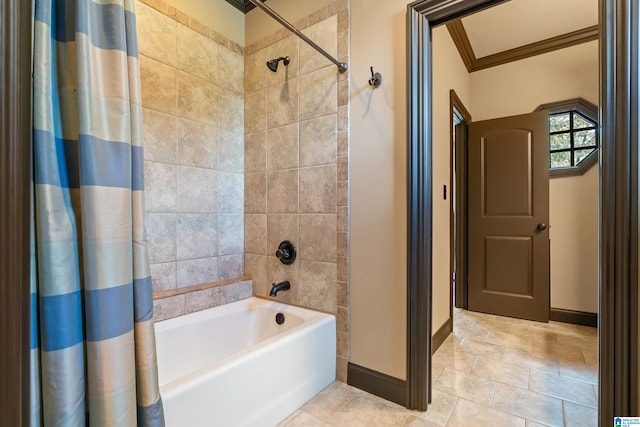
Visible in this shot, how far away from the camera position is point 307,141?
6.57 feet

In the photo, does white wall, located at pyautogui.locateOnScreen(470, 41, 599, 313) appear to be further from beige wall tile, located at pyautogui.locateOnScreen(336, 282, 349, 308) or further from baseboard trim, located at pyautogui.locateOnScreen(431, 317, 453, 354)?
beige wall tile, located at pyautogui.locateOnScreen(336, 282, 349, 308)

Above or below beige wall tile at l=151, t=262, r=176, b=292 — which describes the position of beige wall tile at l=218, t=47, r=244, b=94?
above

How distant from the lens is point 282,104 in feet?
7.04

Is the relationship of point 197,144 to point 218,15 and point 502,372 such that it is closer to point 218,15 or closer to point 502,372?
point 218,15

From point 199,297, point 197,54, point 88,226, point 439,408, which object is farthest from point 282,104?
point 439,408

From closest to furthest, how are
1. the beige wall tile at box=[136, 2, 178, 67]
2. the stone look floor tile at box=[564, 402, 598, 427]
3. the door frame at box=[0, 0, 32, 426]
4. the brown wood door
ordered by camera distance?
the door frame at box=[0, 0, 32, 426]
the stone look floor tile at box=[564, 402, 598, 427]
the beige wall tile at box=[136, 2, 178, 67]
the brown wood door

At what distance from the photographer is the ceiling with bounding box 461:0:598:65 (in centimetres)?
238

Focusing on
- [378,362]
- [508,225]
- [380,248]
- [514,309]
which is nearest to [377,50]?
Result: [380,248]

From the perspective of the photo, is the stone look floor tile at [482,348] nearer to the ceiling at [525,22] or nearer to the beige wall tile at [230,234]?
the beige wall tile at [230,234]

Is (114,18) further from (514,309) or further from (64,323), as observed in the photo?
(514,309)


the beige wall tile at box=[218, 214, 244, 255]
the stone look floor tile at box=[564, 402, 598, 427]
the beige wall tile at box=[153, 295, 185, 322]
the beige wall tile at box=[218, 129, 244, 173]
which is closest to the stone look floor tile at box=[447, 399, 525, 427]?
the stone look floor tile at box=[564, 402, 598, 427]

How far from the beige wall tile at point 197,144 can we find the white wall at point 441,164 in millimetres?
1632

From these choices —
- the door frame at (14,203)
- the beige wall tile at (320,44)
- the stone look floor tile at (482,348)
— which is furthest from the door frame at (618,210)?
the door frame at (14,203)

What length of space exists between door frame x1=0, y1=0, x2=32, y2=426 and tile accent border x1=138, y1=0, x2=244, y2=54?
1.48 m
